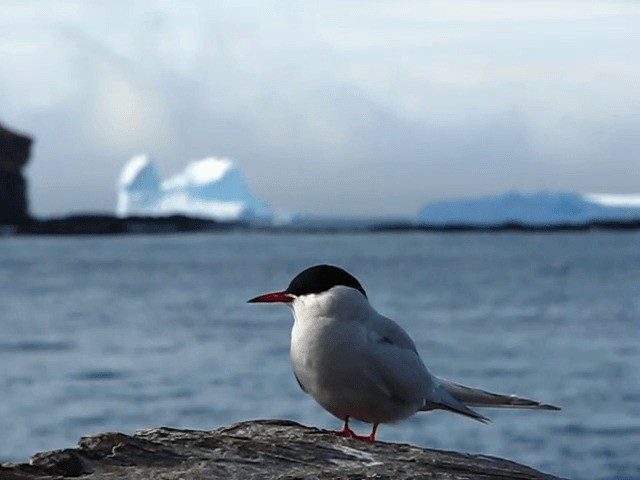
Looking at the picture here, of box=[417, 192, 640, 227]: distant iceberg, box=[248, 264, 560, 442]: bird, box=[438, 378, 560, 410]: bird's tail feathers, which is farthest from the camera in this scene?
box=[417, 192, 640, 227]: distant iceberg

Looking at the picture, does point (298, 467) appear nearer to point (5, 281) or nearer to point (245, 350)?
point (245, 350)

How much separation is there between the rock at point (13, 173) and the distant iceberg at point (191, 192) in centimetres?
1035

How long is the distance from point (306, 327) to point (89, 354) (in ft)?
107

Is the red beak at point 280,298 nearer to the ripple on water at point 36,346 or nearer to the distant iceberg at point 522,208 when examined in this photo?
the ripple on water at point 36,346

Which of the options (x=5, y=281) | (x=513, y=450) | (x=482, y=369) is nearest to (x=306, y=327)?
(x=513, y=450)

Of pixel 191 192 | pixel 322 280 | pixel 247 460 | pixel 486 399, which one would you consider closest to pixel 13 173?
pixel 191 192

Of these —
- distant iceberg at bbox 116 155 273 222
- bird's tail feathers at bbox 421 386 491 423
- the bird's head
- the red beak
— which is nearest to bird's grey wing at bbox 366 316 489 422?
bird's tail feathers at bbox 421 386 491 423

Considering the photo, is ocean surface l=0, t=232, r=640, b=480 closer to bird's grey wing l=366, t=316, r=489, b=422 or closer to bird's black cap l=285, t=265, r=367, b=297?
bird's grey wing l=366, t=316, r=489, b=422

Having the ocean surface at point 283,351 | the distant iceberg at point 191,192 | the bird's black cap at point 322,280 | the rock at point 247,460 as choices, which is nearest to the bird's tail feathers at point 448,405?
the ocean surface at point 283,351

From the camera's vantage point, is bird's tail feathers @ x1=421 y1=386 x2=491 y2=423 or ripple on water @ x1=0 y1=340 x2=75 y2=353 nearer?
bird's tail feathers @ x1=421 y1=386 x2=491 y2=423

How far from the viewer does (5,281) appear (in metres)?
90.2

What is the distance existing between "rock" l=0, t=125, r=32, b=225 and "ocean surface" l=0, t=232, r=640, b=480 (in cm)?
4107

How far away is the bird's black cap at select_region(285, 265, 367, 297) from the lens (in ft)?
20.1

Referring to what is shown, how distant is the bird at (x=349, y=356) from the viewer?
608 centimetres
